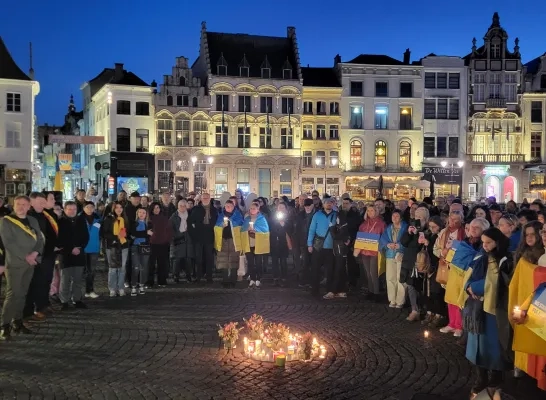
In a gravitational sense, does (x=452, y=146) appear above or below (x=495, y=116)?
below

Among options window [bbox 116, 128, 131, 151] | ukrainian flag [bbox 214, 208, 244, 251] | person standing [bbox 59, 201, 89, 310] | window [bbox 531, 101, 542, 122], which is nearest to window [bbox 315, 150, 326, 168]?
window [bbox 116, 128, 131, 151]

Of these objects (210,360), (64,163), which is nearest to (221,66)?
(64,163)

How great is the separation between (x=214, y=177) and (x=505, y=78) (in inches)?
1023

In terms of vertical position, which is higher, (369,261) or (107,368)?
(369,261)

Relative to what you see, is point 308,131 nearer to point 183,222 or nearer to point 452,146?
point 452,146

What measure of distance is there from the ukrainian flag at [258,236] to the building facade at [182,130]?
3359 centimetres

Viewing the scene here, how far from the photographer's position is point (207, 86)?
1868 inches

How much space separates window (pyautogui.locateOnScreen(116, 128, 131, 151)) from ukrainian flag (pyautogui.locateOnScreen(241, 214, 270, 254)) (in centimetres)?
3449

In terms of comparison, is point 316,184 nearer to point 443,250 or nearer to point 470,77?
point 470,77

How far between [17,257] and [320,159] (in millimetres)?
41620

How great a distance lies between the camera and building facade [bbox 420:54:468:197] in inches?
1941

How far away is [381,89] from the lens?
49.4 meters

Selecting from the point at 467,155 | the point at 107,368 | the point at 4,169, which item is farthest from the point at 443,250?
the point at 467,155

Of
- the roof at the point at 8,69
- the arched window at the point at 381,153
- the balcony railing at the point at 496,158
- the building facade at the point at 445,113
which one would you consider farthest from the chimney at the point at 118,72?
the balcony railing at the point at 496,158
